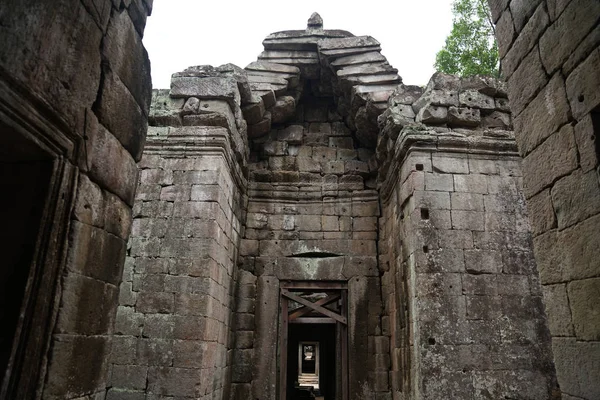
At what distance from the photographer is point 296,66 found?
8.59 m

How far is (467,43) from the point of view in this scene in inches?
512

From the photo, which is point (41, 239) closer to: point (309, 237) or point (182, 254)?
point (182, 254)

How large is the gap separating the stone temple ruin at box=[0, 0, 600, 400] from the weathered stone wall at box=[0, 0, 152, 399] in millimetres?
14

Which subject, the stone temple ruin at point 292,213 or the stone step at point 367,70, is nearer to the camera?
the stone temple ruin at point 292,213

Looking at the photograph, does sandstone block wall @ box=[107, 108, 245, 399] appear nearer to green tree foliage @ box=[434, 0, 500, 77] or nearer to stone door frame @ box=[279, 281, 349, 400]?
stone door frame @ box=[279, 281, 349, 400]

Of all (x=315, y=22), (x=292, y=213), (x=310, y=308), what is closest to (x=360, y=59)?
(x=315, y=22)

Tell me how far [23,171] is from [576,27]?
339 centimetres

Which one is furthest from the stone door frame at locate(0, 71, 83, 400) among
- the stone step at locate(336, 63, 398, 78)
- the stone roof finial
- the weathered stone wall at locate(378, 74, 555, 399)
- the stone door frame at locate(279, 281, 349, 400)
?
the stone roof finial

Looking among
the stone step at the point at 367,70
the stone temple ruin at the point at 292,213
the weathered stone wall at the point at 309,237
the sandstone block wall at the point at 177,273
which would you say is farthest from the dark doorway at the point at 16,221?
the stone step at the point at 367,70

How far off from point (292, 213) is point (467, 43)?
27.4 feet

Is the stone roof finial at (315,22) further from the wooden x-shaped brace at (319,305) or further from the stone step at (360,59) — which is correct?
the wooden x-shaped brace at (319,305)

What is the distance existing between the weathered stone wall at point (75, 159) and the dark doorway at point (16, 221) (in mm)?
38

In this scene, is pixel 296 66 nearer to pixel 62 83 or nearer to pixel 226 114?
pixel 226 114

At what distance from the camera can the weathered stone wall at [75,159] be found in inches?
82.9
